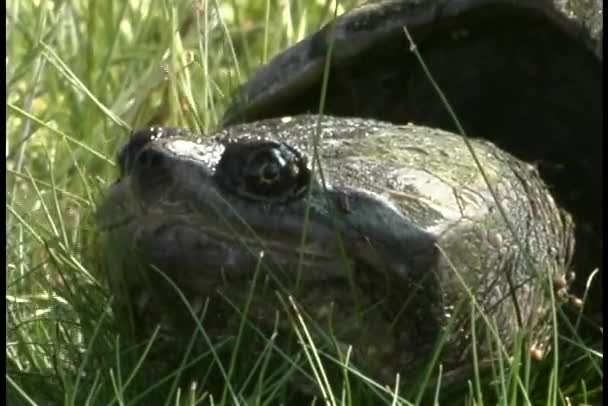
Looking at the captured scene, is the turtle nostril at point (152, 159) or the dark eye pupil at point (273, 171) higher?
the turtle nostril at point (152, 159)

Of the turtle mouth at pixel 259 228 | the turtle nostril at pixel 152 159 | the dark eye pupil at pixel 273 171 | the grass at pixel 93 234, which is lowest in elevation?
the grass at pixel 93 234

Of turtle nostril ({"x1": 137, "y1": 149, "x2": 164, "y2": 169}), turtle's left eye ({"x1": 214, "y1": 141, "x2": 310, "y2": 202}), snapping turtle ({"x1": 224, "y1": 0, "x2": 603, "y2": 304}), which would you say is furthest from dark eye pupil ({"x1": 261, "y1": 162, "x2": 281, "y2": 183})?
snapping turtle ({"x1": 224, "y1": 0, "x2": 603, "y2": 304})

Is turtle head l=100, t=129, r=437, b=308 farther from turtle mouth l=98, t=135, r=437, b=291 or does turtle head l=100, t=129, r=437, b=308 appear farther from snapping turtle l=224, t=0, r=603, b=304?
snapping turtle l=224, t=0, r=603, b=304

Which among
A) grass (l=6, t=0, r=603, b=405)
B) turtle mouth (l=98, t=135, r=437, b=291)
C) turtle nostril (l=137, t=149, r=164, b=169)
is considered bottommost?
grass (l=6, t=0, r=603, b=405)

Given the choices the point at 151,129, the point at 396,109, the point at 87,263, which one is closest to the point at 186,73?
the point at 396,109

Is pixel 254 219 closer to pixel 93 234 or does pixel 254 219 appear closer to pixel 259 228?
pixel 259 228

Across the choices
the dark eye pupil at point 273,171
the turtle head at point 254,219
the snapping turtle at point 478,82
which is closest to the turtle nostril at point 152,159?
the turtle head at point 254,219

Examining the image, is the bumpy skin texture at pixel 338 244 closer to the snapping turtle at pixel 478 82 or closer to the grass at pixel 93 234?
the grass at pixel 93 234

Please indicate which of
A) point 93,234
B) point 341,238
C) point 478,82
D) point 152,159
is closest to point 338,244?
point 341,238

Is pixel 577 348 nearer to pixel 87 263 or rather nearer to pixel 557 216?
pixel 557 216
